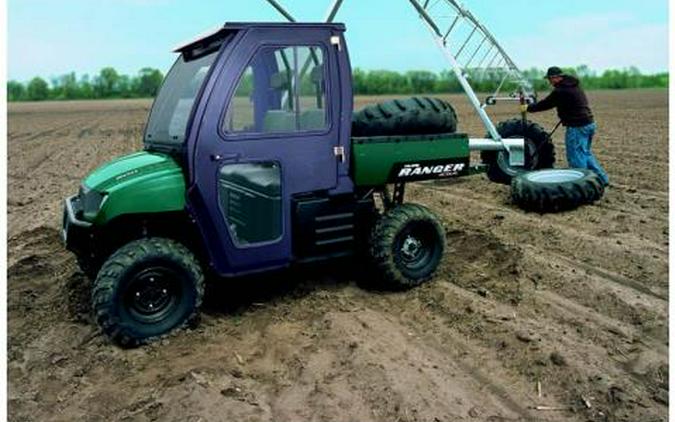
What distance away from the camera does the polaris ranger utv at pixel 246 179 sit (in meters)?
4.61

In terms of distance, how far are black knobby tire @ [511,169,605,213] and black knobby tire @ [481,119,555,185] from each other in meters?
1.40

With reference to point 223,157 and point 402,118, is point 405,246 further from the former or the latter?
point 223,157

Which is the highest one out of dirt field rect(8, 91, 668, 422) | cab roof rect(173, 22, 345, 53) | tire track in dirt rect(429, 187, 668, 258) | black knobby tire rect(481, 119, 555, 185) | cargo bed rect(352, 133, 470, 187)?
cab roof rect(173, 22, 345, 53)

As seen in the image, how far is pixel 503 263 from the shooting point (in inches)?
239

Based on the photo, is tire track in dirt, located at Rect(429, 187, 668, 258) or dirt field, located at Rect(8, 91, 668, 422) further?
tire track in dirt, located at Rect(429, 187, 668, 258)

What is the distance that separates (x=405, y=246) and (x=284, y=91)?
1.59 meters

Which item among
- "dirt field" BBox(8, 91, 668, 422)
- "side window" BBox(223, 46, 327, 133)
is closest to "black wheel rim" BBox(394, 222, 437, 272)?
"dirt field" BBox(8, 91, 668, 422)

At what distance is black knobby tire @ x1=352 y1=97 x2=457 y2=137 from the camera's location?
5363 mm

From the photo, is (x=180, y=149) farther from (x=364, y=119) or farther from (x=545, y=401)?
(x=545, y=401)

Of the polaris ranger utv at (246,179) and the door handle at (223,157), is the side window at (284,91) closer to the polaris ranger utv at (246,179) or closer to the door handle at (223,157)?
the polaris ranger utv at (246,179)

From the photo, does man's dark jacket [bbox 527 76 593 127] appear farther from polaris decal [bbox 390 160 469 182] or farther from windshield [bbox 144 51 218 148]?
windshield [bbox 144 51 218 148]

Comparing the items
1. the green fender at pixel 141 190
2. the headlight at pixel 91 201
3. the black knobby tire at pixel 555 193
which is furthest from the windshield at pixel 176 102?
the black knobby tire at pixel 555 193

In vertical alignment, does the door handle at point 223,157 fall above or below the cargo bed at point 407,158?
above

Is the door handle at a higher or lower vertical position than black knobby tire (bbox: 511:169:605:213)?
higher
